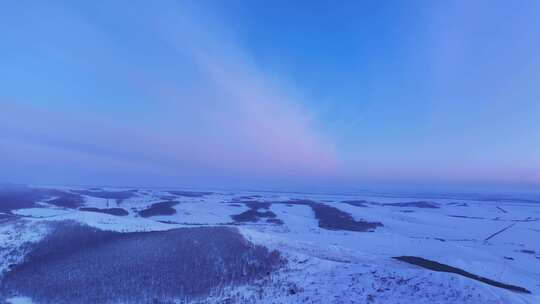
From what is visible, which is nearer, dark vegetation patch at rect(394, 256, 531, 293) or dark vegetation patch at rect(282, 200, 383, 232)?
dark vegetation patch at rect(394, 256, 531, 293)

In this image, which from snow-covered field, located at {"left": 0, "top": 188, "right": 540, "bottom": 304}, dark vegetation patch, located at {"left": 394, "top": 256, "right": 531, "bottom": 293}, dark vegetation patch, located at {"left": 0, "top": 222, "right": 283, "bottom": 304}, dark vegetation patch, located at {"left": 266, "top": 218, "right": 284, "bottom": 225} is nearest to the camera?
snow-covered field, located at {"left": 0, "top": 188, "right": 540, "bottom": 304}

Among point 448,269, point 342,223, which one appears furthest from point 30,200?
point 448,269

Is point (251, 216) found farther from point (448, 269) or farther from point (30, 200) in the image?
point (30, 200)

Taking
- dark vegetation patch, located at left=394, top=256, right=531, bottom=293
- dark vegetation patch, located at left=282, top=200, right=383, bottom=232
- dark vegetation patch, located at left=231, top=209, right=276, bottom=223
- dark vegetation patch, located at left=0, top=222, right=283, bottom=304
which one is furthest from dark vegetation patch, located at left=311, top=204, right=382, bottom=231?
dark vegetation patch, located at left=0, top=222, right=283, bottom=304

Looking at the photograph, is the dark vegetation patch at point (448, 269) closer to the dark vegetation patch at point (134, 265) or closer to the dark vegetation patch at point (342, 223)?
the dark vegetation patch at point (134, 265)

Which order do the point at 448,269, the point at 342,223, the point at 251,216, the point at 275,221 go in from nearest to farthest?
the point at 448,269
the point at 275,221
the point at 342,223
the point at 251,216

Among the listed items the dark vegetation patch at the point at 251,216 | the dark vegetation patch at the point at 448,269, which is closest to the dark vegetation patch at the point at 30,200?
the dark vegetation patch at the point at 251,216

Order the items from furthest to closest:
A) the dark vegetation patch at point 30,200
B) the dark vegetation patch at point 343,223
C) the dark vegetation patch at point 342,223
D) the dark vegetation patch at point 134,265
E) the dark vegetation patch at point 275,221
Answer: the dark vegetation patch at point 30,200 → the dark vegetation patch at point 275,221 → the dark vegetation patch at point 342,223 → the dark vegetation patch at point 343,223 → the dark vegetation patch at point 134,265

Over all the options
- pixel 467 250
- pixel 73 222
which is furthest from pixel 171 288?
pixel 467 250

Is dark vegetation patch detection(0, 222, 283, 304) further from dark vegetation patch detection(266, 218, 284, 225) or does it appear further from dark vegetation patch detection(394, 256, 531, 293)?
dark vegetation patch detection(266, 218, 284, 225)

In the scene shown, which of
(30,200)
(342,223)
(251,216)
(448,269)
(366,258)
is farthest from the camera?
(30,200)
